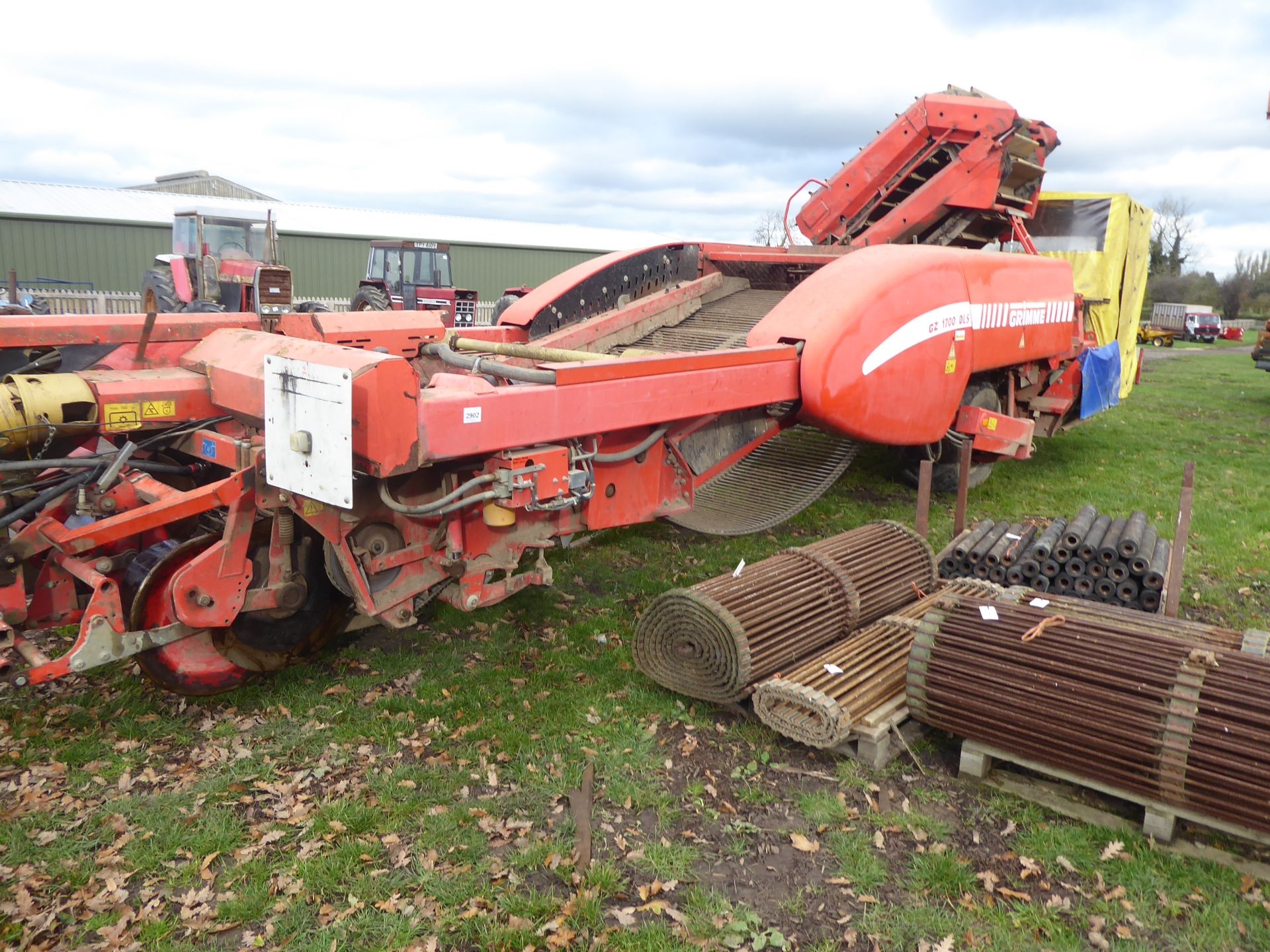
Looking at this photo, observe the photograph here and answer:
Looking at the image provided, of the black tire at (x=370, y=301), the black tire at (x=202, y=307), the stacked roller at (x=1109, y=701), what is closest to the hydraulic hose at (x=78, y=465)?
the stacked roller at (x=1109, y=701)

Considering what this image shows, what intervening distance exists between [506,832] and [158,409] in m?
2.13

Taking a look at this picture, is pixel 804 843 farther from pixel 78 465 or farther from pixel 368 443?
pixel 78 465

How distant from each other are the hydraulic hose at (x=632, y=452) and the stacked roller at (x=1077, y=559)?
80.6 inches

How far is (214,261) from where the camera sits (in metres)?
14.5

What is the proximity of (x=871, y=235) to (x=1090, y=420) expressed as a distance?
596cm

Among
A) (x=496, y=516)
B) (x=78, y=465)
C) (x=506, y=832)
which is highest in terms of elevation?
(x=78, y=465)

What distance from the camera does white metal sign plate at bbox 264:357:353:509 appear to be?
3154 mm

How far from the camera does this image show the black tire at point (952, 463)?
6703 mm

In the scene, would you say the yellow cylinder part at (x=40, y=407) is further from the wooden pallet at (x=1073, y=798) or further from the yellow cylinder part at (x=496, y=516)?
the wooden pallet at (x=1073, y=798)

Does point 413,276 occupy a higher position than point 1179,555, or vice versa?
point 413,276

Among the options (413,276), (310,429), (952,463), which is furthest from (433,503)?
(413,276)

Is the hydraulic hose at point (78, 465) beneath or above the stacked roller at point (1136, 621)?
above

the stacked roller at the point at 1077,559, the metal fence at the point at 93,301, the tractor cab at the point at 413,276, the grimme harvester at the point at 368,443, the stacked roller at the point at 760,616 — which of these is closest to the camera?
the grimme harvester at the point at 368,443

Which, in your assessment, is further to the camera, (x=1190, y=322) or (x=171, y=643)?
(x=1190, y=322)
